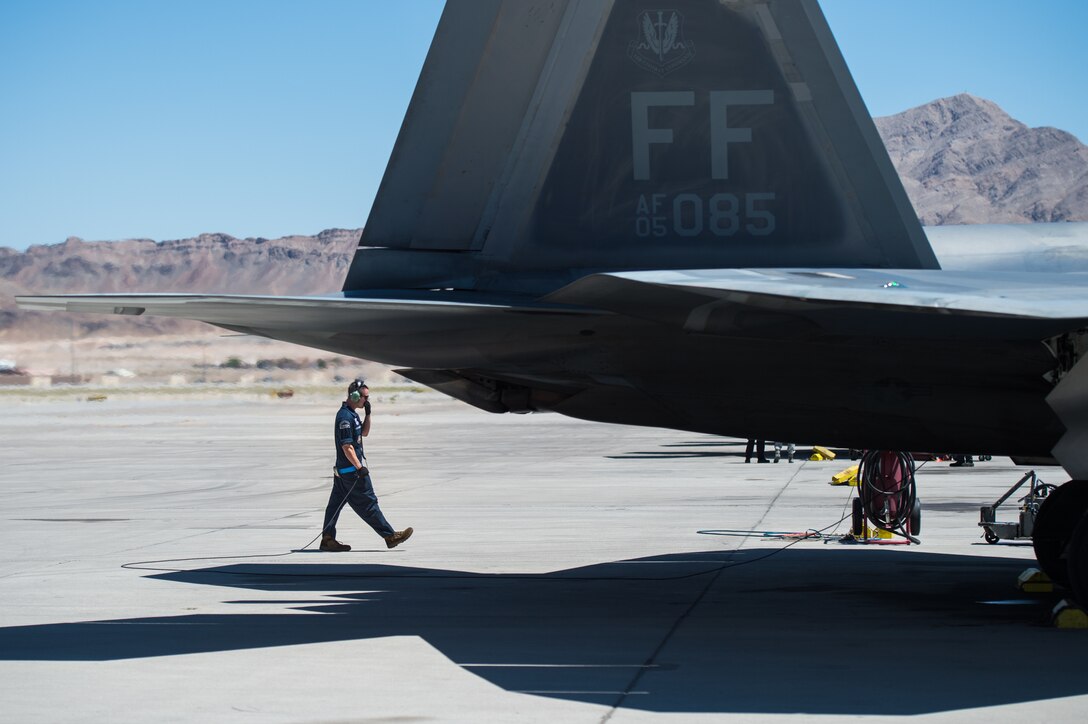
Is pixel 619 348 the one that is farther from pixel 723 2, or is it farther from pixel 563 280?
pixel 723 2

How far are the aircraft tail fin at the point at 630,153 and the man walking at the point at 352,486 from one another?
14.3 ft

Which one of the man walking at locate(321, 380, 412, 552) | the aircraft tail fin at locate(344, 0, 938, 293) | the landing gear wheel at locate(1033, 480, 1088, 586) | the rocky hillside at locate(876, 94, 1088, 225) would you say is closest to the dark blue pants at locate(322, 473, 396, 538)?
the man walking at locate(321, 380, 412, 552)

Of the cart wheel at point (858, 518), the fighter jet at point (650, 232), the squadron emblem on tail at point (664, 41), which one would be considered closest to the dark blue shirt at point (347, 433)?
the fighter jet at point (650, 232)

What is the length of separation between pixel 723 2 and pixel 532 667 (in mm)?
4726

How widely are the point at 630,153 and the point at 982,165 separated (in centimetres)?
18062

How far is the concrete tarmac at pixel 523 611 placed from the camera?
6.58 m

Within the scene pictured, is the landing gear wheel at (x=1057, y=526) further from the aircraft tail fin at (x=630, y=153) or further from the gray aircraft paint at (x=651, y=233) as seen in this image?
the aircraft tail fin at (x=630, y=153)

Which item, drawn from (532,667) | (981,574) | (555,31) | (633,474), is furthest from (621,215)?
(633,474)

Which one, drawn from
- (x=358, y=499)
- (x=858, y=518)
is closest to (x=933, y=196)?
(x=858, y=518)

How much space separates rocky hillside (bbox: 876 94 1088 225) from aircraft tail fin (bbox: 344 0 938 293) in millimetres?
87859

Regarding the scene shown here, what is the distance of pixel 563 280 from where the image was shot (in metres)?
8.60

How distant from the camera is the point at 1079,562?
783cm

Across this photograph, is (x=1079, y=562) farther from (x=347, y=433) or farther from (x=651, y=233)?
(x=347, y=433)

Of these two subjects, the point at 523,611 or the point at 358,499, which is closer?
the point at 523,611
